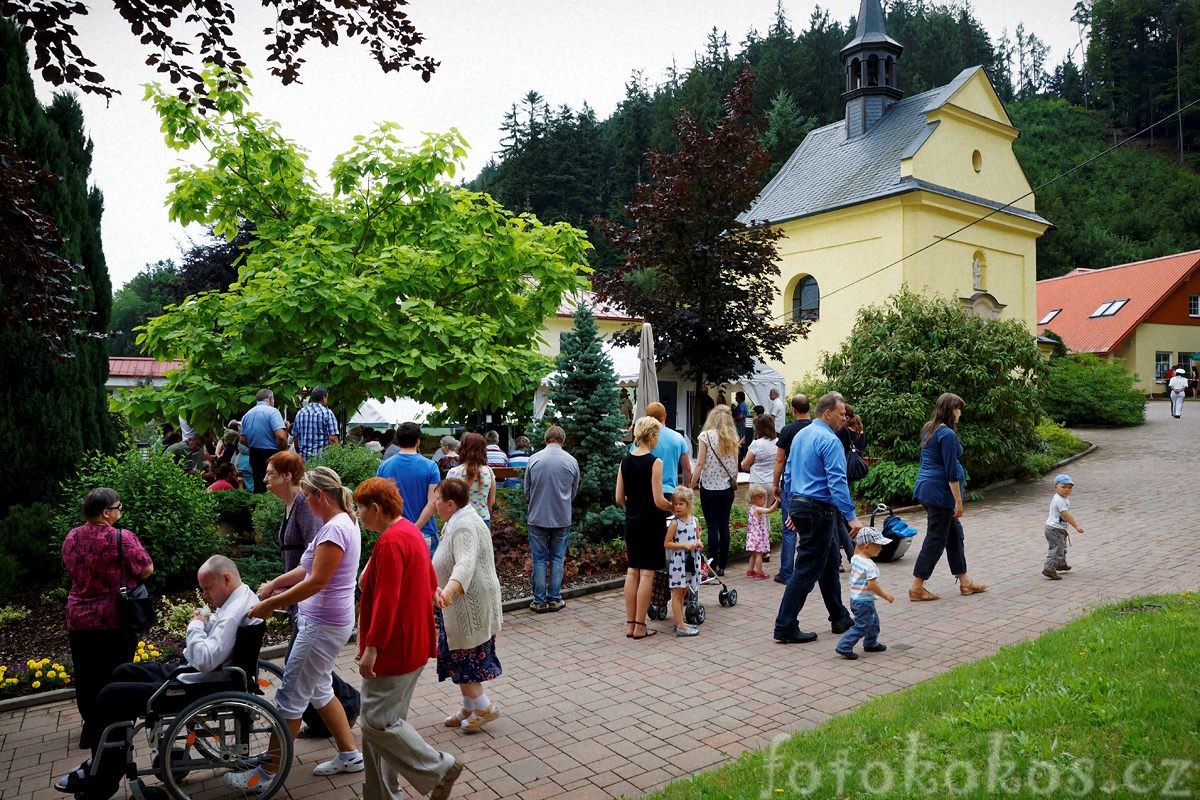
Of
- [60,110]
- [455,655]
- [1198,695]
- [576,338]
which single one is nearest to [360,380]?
[576,338]

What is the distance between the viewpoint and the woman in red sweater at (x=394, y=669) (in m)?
3.84

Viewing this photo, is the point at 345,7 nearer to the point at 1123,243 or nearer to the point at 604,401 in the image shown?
the point at 604,401

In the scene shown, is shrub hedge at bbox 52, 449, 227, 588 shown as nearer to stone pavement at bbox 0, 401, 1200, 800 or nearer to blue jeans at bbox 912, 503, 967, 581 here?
stone pavement at bbox 0, 401, 1200, 800

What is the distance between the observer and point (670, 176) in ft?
49.7

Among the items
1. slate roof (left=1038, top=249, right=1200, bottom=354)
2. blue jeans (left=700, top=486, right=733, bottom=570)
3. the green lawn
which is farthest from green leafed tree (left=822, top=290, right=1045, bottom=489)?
slate roof (left=1038, top=249, right=1200, bottom=354)

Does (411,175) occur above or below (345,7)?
above

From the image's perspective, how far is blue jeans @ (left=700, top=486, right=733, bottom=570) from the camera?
343 inches

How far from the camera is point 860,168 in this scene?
27484 mm

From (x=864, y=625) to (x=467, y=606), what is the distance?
10.7 feet

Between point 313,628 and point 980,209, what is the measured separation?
1092 inches

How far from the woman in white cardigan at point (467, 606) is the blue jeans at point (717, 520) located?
4118 millimetres

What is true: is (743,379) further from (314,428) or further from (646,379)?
(314,428)

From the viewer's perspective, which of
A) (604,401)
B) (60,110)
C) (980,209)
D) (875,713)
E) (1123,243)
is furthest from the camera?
(1123,243)

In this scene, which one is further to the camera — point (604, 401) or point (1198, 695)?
point (604, 401)
